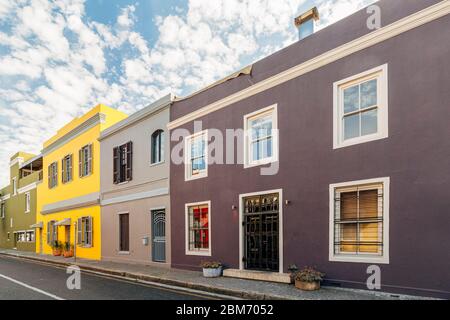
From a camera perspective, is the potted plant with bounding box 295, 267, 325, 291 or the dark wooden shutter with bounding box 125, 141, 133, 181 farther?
the dark wooden shutter with bounding box 125, 141, 133, 181

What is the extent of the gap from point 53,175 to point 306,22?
2019 cm

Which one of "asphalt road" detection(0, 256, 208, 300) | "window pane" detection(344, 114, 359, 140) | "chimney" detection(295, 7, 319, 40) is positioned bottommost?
"asphalt road" detection(0, 256, 208, 300)

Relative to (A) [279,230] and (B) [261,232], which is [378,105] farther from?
(B) [261,232]

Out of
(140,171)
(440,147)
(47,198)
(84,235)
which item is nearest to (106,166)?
(140,171)

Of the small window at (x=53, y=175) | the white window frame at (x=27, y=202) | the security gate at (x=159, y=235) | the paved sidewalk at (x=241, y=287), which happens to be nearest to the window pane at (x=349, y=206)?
the paved sidewalk at (x=241, y=287)

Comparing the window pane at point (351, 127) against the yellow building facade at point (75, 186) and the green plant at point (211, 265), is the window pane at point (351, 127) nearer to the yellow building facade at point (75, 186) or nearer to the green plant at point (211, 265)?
the green plant at point (211, 265)

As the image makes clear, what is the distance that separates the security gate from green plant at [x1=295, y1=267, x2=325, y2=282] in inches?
269

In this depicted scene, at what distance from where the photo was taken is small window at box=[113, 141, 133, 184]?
51.9 ft

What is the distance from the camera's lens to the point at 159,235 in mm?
13898

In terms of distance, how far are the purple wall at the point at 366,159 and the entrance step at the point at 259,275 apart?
1.41 ft

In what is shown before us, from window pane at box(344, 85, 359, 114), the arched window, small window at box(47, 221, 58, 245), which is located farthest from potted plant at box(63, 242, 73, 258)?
window pane at box(344, 85, 359, 114)

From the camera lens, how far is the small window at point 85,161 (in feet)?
62.6

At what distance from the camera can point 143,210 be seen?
48.3 feet

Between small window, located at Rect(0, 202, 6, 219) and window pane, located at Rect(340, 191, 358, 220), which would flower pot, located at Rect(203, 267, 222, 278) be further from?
small window, located at Rect(0, 202, 6, 219)
